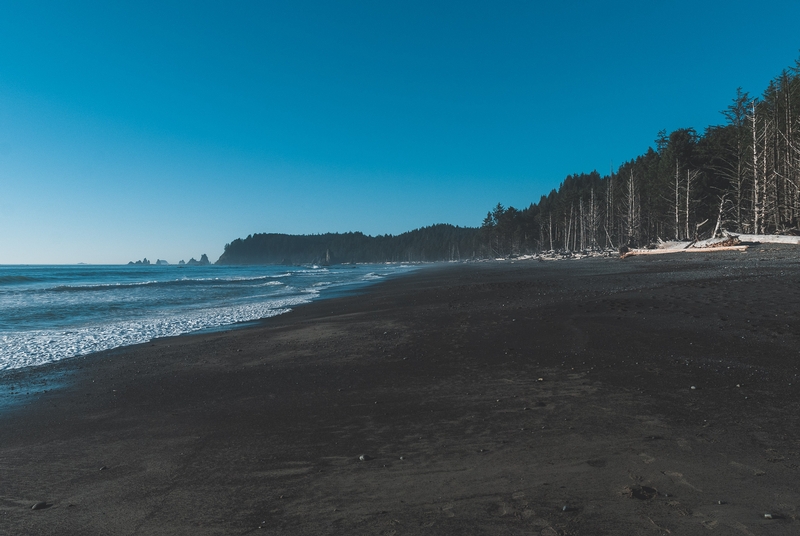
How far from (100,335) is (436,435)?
11.9m

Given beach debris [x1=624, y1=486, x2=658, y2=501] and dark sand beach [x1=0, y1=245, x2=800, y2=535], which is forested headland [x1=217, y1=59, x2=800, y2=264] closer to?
dark sand beach [x1=0, y1=245, x2=800, y2=535]

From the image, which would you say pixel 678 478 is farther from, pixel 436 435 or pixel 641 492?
pixel 436 435

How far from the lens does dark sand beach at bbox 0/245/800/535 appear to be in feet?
9.69

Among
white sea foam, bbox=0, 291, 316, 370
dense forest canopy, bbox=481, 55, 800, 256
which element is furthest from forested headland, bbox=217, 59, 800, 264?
white sea foam, bbox=0, 291, 316, 370

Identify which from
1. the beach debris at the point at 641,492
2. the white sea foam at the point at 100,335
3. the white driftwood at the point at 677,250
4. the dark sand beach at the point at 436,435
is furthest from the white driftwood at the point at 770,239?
the beach debris at the point at 641,492

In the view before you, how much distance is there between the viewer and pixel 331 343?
952cm

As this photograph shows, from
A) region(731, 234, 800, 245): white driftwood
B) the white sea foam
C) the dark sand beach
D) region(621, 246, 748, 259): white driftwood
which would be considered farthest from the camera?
region(621, 246, 748, 259): white driftwood

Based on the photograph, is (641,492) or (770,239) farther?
(770,239)

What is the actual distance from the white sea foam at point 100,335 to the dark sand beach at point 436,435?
1305 mm

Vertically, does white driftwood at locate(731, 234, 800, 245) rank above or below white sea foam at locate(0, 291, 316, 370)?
above

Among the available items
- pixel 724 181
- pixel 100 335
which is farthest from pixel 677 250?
pixel 100 335

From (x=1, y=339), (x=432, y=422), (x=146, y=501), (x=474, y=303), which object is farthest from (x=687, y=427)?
(x=1, y=339)

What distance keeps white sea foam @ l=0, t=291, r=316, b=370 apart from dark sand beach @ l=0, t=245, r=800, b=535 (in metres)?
1.31

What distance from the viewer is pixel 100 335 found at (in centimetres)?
1209
